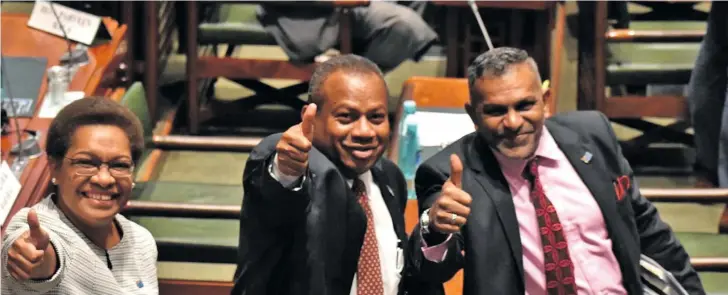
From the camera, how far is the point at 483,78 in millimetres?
1937

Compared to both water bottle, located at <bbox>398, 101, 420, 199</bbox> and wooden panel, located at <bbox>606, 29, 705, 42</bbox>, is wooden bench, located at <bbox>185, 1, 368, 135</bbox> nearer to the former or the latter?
→ water bottle, located at <bbox>398, 101, 420, 199</bbox>

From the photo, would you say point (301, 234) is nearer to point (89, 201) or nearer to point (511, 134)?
point (89, 201)

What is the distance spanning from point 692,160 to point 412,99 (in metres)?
1.36

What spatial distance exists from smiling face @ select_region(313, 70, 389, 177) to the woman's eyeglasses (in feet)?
1.16

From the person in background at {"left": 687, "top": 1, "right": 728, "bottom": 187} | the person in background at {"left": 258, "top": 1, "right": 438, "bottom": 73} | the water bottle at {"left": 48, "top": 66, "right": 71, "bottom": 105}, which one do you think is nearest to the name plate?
the water bottle at {"left": 48, "top": 66, "right": 71, "bottom": 105}

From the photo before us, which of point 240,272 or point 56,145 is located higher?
point 56,145

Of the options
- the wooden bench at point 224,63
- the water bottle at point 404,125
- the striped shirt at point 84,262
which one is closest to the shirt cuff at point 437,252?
the striped shirt at point 84,262

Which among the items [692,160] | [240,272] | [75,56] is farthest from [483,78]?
[692,160]

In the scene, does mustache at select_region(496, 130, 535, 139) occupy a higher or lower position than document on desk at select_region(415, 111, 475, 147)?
higher

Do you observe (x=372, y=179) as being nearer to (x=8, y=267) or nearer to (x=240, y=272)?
(x=240, y=272)

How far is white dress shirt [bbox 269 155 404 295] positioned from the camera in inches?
72.4

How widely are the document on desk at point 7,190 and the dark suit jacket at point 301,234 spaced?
759 mm

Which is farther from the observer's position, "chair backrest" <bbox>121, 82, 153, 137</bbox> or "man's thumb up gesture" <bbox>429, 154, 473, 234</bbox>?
"chair backrest" <bbox>121, 82, 153, 137</bbox>

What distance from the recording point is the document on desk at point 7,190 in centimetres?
226
